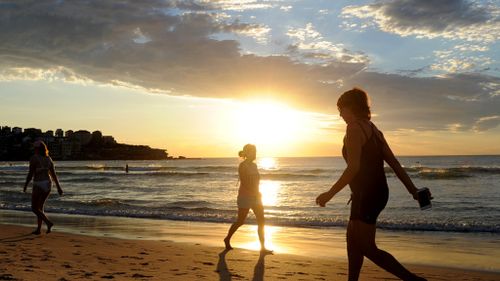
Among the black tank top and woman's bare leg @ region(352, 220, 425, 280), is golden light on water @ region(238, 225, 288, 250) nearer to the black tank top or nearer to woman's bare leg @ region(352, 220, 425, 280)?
woman's bare leg @ region(352, 220, 425, 280)

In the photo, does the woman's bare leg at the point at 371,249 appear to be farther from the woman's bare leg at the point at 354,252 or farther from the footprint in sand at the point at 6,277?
the footprint in sand at the point at 6,277

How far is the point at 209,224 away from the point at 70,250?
6415 mm

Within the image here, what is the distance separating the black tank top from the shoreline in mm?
4796

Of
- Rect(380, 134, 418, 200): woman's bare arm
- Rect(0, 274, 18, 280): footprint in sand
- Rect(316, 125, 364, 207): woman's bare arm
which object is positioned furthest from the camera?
Rect(0, 274, 18, 280): footprint in sand

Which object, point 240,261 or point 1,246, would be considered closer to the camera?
point 240,261

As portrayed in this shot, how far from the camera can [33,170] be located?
10.3 metres

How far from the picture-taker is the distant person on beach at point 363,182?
3.82 m

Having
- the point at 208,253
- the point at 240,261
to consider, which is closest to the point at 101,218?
the point at 208,253

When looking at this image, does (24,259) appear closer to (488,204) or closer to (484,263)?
(484,263)

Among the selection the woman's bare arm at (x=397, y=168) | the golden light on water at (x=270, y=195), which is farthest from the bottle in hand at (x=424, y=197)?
the golden light on water at (x=270, y=195)

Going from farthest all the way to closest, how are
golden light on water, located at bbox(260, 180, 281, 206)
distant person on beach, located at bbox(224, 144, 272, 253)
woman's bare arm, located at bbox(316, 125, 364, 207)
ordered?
golden light on water, located at bbox(260, 180, 281, 206), distant person on beach, located at bbox(224, 144, 272, 253), woman's bare arm, located at bbox(316, 125, 364, 207)

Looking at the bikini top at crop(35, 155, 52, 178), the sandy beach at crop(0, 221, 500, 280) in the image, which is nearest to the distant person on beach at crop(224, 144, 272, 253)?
the sandy beach at crop(0, 221, 500, 280)

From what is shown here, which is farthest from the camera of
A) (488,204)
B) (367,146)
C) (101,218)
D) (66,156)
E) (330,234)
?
(66,156)

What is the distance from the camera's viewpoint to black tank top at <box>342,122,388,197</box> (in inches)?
150
